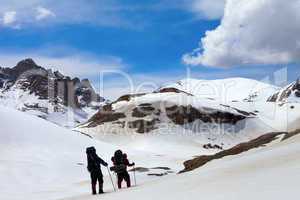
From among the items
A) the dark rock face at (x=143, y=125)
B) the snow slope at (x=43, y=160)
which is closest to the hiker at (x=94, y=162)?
the snow slope at (x=43, y=160)

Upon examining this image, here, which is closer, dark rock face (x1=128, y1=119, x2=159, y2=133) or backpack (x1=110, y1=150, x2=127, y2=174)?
backpack (x1=110, y1=150, x2=127, y2=174)

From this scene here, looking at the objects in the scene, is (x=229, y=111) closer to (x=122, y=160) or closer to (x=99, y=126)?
(x=99, y=126)

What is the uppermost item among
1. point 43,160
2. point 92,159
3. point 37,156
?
point 92,159

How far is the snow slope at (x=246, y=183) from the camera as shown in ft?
38.4

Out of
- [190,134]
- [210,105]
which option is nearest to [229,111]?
[210,105]

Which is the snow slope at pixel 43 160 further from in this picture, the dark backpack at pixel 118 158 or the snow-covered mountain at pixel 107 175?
the dark backpack at pixel 118 158

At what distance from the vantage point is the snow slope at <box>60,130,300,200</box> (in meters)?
11.7

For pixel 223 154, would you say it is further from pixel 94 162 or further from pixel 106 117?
pixel 106 117

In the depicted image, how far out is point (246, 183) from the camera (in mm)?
13359

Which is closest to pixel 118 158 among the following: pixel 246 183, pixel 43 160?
pixel 246 183

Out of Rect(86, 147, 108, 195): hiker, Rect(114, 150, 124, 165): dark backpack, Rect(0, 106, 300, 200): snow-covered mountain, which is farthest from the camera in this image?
Rect(114, 150, 124, 165): dark backpack

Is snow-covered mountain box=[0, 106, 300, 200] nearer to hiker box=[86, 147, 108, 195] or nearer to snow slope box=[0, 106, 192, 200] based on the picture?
snow slope box=[0, 106, 192, 200]

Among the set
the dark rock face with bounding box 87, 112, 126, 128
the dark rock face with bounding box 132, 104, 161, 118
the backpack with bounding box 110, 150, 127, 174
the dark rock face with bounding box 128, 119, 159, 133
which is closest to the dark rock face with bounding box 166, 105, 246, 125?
the dark rock face with bounding box 132, 104, 161, 118

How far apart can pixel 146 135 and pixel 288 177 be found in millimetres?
95646
